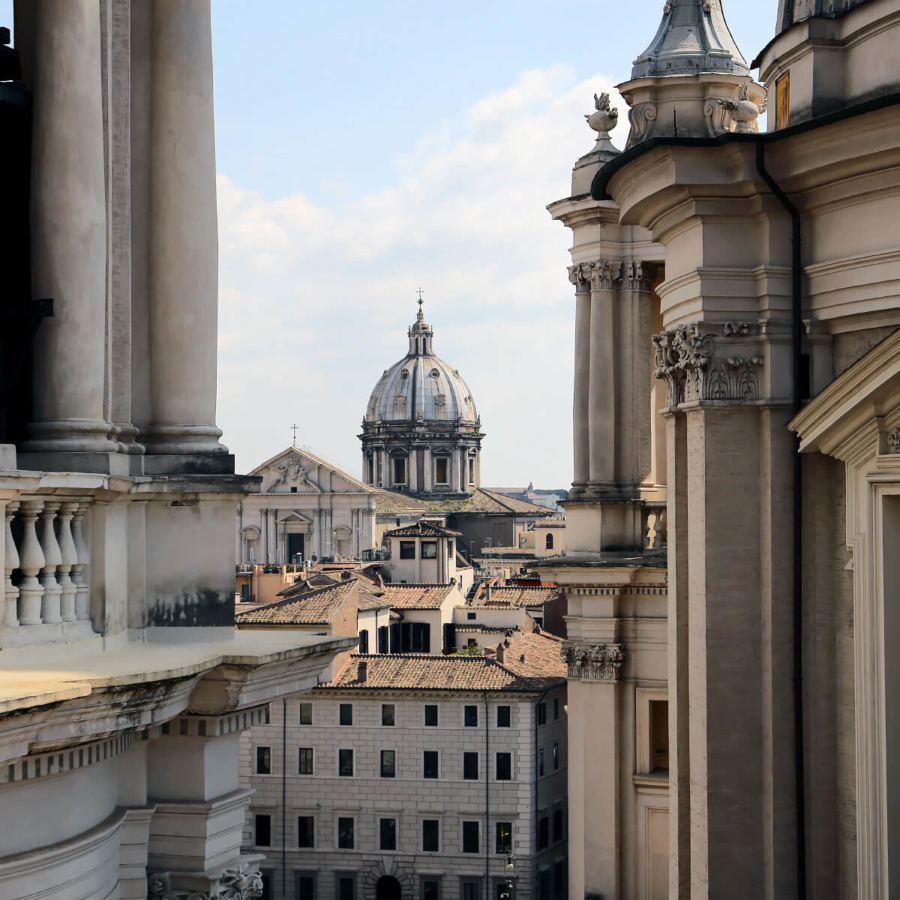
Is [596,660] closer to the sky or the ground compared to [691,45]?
closer to the ground

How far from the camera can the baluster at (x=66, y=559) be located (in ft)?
18.7

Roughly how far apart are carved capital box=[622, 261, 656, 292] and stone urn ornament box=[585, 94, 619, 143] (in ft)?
5.79

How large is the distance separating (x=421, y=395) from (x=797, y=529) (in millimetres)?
120901

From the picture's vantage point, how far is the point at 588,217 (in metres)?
19.9

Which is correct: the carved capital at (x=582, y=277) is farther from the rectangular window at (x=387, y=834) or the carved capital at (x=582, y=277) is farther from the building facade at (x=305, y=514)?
the building facade at (x=305, y=514)

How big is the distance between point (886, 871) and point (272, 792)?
42.1 meters

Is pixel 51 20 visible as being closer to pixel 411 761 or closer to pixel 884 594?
pixel 884 594

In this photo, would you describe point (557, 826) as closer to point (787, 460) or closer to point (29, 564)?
point (787, 460)

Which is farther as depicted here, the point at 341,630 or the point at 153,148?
the point at 341,630

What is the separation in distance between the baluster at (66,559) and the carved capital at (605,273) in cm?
1455

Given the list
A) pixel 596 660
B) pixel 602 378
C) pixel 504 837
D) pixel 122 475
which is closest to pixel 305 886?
pixel 504 837

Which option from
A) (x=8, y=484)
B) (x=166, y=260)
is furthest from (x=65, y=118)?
(x=8, y=484)

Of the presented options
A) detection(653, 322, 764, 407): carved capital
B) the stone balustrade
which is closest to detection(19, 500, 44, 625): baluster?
the stone balustrade

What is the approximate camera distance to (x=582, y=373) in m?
19.9
